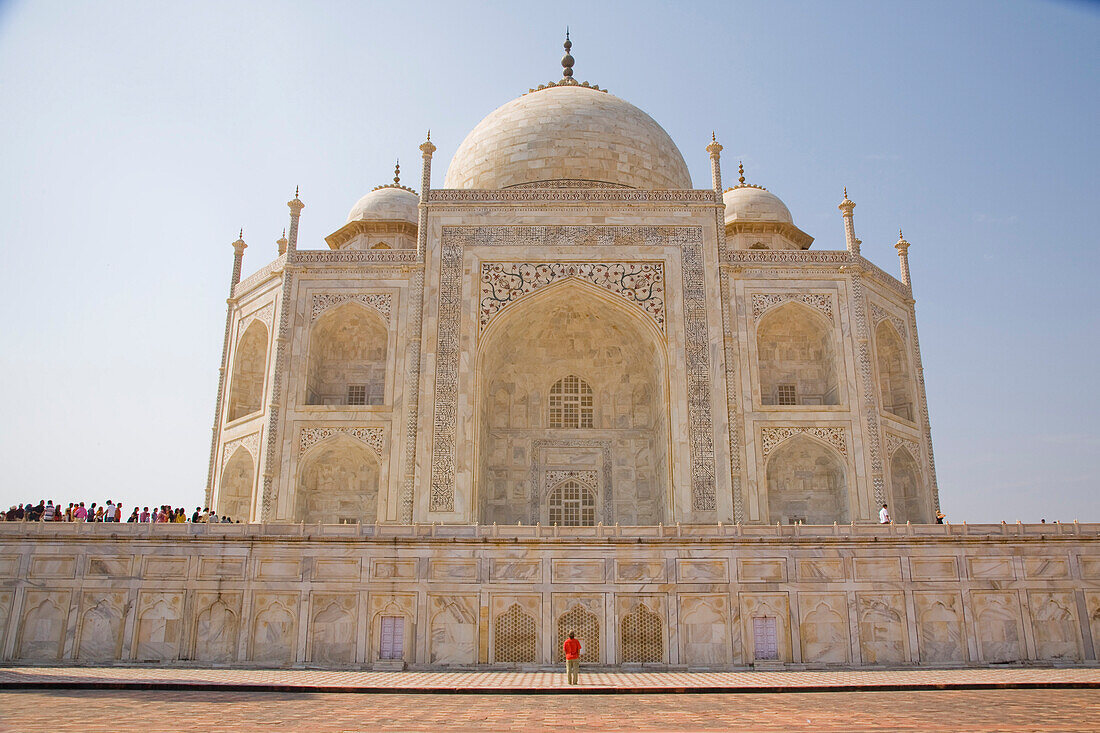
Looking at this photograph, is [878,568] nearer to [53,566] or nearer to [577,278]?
[577,278]

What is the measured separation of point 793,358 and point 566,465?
18.8 ft

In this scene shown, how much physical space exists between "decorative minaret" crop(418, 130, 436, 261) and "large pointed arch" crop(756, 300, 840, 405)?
7.64 metres

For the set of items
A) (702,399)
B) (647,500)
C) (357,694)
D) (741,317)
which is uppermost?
(741,317)

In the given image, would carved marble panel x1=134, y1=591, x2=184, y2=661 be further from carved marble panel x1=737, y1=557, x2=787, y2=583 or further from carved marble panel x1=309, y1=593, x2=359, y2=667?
carved marble panel x1=737, y1=557, x2=787, y2=583

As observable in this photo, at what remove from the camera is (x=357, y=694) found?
31.3 feet

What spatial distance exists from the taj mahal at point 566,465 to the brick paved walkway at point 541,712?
3399 mm

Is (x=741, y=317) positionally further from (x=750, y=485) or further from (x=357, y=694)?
(x=357, y=694)

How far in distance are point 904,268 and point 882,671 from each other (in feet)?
38.4

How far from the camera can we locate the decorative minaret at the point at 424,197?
19172 millimetres

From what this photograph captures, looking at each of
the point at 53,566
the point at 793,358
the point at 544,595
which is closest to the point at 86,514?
the point at 53,566

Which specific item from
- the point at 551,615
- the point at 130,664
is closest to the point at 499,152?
the point at 551,615

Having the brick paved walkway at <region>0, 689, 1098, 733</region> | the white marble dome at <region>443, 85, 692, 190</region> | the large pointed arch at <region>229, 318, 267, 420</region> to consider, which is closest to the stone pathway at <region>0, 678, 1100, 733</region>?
the brick paved walkway at <region>0, 689, 1098, 733</region>

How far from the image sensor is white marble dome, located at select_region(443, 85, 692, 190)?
2170 cm

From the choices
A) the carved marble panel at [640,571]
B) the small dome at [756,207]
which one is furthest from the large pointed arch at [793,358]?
the carved marble panel at [640,571]
